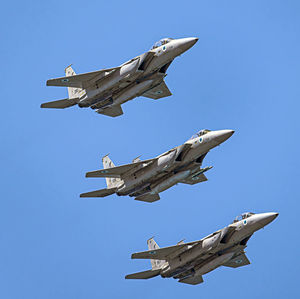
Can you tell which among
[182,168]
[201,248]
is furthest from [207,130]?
[201,248]

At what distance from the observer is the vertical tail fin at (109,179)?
79.1 metres

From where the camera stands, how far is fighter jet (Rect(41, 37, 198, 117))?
74.8 meters

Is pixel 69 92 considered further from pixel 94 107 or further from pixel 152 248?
pixel 152 248

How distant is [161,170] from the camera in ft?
250

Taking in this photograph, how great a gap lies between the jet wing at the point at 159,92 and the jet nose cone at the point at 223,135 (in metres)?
7.96

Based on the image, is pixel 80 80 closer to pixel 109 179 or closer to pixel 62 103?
pixel 62 103

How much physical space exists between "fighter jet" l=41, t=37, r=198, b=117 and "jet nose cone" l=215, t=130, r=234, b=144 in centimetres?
630

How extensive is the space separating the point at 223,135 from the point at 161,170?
17.7ft

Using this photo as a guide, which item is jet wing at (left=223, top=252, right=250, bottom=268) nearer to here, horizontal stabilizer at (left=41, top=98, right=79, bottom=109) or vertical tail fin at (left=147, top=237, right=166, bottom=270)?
vertical tail fin at (left=147, top=237, right=166, bottom=270)

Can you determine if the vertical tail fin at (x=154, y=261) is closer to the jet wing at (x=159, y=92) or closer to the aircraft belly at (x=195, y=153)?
the aircraft belly at (x=195, y=153)

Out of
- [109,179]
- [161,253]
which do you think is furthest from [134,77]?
[161,253]

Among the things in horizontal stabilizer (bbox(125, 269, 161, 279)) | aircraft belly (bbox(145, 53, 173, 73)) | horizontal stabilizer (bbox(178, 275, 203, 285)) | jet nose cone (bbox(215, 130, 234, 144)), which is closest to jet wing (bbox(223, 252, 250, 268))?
horizontal stabilizer (bbox(178, 275, 203, 285))

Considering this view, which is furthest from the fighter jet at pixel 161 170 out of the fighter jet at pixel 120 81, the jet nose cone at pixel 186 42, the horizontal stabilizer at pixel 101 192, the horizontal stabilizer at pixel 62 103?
the jet nose cone at pixel 186 42

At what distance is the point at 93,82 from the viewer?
77.3 m
